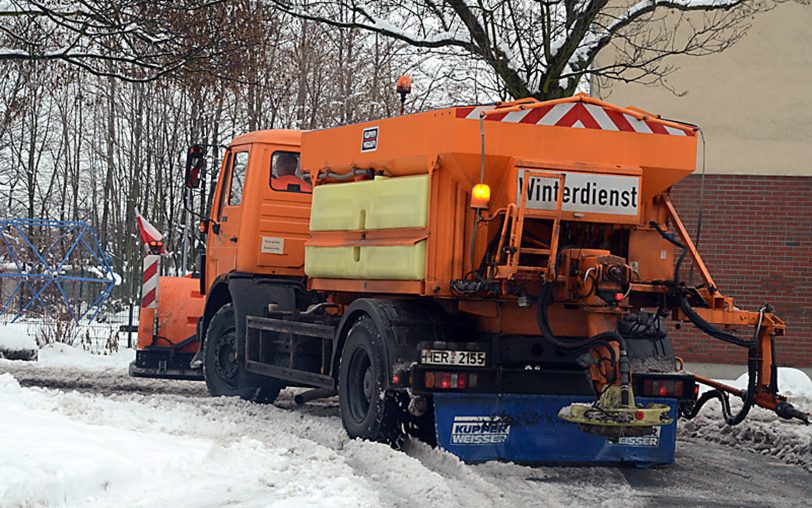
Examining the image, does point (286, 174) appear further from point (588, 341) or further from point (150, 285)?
point (588, 341)

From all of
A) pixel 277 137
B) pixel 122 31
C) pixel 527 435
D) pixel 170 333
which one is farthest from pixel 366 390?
pixel 122 31

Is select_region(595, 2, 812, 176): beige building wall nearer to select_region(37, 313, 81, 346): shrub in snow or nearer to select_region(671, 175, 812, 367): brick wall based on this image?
select_region(671, 175, 812, 367): brick wall

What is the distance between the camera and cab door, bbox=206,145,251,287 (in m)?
12.7

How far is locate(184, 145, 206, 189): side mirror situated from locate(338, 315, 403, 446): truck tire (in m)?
3.54

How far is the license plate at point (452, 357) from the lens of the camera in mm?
8797

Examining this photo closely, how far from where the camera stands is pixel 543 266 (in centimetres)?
860

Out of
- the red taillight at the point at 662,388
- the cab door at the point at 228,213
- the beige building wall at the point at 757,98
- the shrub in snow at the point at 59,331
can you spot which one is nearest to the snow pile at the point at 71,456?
the red taillight at the point at 662,388

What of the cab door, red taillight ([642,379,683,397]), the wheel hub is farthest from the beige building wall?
red taillight ([642,379,683,397])

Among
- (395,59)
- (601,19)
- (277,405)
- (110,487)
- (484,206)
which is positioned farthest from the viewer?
(395,59)

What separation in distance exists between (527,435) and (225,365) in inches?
180

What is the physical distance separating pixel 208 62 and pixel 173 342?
426 cm

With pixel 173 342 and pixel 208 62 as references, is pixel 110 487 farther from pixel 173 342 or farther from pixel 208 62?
pixel 208 62

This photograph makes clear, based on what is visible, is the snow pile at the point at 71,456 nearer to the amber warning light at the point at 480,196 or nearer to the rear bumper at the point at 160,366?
the amber warning light at the point at 480,196

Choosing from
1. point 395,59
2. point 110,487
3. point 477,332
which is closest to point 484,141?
point 477,332
